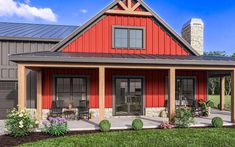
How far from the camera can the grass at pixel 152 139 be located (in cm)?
955

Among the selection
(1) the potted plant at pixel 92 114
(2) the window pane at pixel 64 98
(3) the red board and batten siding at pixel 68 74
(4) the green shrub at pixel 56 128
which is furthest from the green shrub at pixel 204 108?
(4) the green shrub at pixel 56 128

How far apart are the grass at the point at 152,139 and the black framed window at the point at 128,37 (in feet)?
20.1

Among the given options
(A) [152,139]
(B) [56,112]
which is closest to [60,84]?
(B) [56,112]

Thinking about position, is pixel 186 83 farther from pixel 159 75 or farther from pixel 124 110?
pixel 124 110

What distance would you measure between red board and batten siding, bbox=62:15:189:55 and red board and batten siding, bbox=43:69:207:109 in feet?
4.06

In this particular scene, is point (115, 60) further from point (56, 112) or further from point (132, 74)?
point (56, 112)

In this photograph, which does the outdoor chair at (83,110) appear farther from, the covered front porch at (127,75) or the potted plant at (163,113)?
the potted plant at (163,113)

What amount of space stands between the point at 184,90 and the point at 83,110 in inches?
261

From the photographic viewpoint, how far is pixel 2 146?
29.6 feet

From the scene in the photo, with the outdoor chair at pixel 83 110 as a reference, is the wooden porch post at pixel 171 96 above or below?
above

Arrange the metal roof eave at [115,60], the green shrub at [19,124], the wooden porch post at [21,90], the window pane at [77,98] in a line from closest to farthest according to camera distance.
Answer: the green shrub at [19,124], the wooden porch post at [21,90], the metal roof eave at [115,60], the window pane at [77,98]

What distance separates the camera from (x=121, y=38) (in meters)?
15.7

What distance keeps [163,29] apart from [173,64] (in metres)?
3.90

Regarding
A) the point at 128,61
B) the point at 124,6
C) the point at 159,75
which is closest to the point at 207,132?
the point at 128,61
